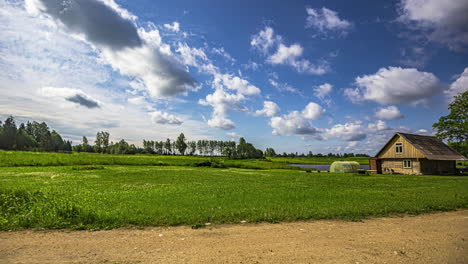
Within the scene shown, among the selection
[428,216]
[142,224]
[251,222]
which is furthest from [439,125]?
[142,224]

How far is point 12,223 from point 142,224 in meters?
4.83

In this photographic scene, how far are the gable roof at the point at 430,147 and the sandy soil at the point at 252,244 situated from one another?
41.9m

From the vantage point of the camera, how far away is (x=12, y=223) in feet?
27.6

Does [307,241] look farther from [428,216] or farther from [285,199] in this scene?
[428,216]

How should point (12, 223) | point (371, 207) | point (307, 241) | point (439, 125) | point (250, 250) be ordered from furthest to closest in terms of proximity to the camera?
point (439, 125) → point (371, 207) → point (12, 223) → point (307, 241) → point (250, 250)

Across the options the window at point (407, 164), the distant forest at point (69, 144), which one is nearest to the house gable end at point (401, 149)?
the window at point (407, 164)

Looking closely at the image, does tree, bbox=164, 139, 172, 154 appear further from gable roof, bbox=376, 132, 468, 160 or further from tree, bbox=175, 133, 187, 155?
gable roof, bbox=376, 132, 468, 160

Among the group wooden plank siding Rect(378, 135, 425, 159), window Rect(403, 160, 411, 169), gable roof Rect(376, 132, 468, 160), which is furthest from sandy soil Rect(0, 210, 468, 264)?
window Rect(403, 160, 411, 169)

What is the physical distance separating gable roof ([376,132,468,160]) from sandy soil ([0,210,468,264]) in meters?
41.9

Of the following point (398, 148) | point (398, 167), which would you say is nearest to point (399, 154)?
point (398, 148)

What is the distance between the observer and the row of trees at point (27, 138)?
12262 cm

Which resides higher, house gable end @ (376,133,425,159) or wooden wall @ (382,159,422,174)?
house gable end @ (376,133,425,159)

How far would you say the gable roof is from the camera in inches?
1636

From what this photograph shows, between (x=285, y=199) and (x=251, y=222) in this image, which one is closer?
(x=251, y=222)
